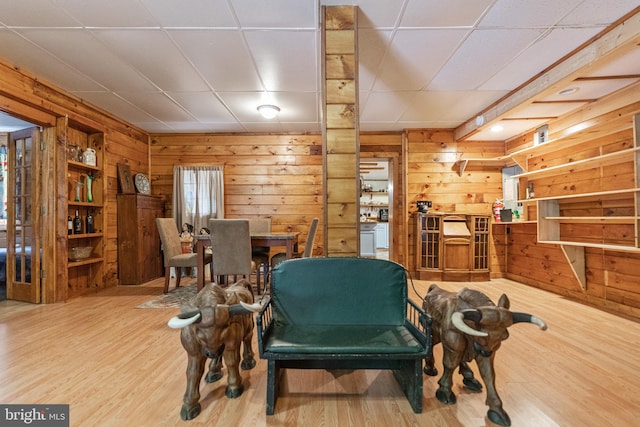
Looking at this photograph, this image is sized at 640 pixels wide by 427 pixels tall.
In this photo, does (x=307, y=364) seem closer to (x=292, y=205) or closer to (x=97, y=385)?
(x=97, y=385)

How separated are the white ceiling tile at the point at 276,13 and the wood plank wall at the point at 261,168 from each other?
8.81ft

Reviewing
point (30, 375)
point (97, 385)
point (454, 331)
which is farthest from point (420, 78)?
point (30, 375)

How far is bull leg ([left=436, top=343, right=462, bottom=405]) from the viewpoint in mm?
1451

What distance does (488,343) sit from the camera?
4.38 feet

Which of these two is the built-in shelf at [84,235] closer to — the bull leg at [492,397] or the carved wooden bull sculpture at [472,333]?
the carved wooden bull sculpture at [472,333]

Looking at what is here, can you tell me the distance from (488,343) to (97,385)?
85.5 inches

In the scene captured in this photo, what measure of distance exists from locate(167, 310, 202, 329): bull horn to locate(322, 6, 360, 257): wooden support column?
905 mm

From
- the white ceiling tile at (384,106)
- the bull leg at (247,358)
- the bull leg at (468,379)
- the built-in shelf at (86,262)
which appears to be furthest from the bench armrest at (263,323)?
the built-in shelf at (86,262)

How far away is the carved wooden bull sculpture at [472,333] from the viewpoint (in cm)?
131

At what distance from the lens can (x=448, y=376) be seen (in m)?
1.48

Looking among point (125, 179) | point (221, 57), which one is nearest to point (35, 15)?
point (221, 57)

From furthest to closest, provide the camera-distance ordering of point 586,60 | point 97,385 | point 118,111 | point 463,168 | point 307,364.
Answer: point 463,168
point 118,111
point 586,60
point 97,385
point 307,364

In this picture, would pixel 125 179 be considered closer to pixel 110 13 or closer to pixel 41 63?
pixel 41 63

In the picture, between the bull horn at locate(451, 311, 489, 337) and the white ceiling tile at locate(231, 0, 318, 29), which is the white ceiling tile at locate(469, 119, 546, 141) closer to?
the white ceiling tile at locate(231, 0, 318, 29)
